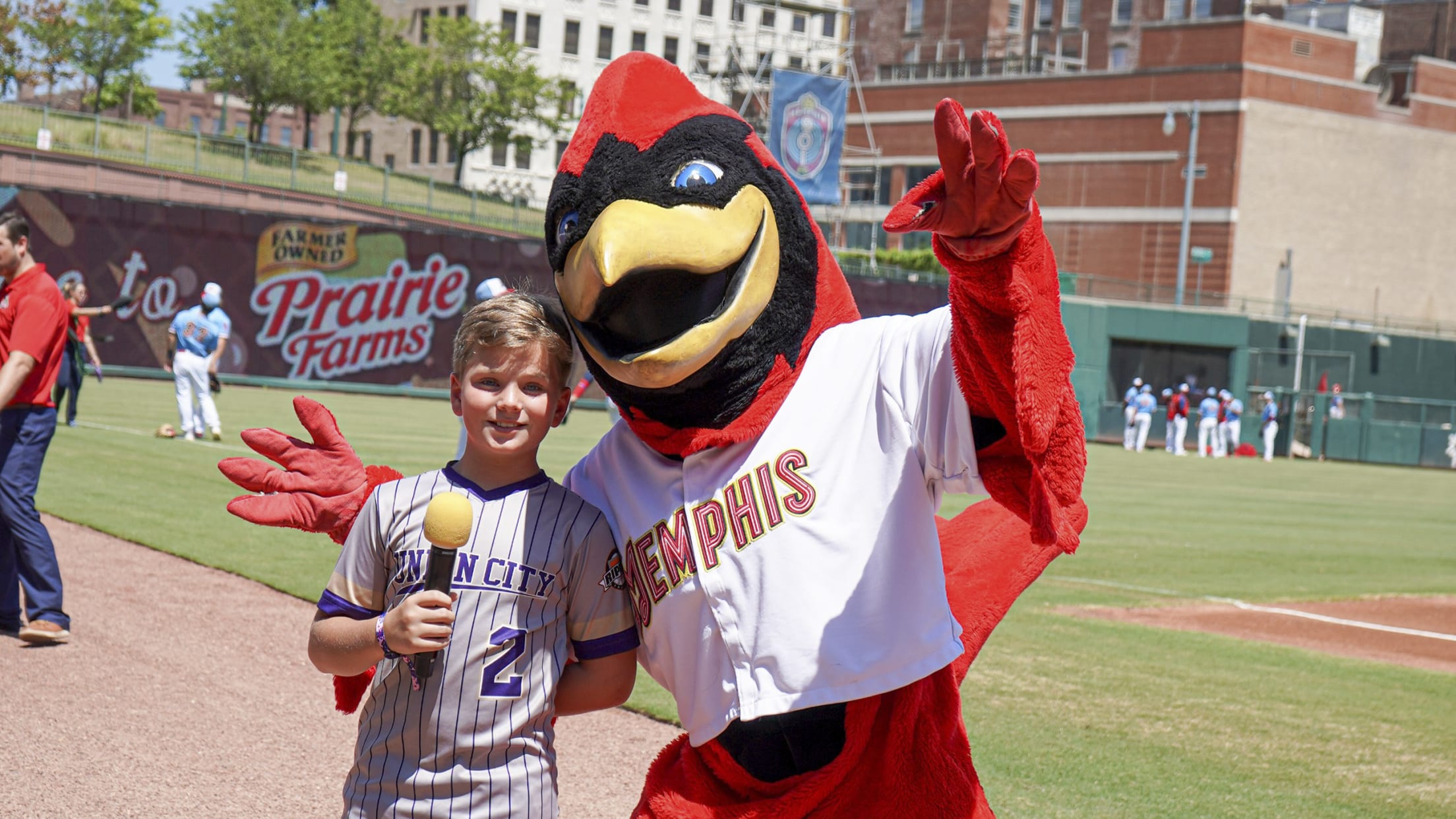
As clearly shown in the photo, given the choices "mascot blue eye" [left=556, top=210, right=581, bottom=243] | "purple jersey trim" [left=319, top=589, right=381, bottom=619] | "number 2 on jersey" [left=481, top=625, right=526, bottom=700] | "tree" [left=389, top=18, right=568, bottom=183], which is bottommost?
"number 2 on jersey" [left=481, top=625, right=526, bottom=700]

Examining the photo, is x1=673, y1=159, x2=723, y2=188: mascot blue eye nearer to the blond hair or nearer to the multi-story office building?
the blond hair

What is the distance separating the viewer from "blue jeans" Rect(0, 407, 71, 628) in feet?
21.6

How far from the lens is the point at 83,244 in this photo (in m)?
26.9

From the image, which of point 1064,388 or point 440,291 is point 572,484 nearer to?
point 1064,388

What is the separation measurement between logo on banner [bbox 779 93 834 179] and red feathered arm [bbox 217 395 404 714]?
37.1 metres

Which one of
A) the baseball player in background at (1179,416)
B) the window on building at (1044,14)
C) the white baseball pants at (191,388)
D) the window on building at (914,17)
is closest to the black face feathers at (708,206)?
the white baseball pants at (191,388)

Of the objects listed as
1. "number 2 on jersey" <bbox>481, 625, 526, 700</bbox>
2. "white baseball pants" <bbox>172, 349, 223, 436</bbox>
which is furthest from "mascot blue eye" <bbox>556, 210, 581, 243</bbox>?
"white baseball pants" <bbox>172, 349, 223, 436</bbox>

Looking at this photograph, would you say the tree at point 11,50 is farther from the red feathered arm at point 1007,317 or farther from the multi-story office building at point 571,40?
the red feathered arm at point 1007,317

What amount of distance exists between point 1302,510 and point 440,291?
1930 cm

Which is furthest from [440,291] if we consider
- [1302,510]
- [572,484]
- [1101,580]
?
[572,484]

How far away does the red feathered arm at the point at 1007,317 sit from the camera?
2.16 meters

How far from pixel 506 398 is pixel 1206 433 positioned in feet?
→ 114

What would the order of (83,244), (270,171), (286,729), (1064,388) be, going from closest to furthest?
1. (1064,388)
2. (286,729)
3. (83,244)
4. (270,171)

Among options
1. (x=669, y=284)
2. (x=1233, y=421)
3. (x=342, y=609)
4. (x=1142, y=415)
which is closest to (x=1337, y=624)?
(x=669, y=284)
